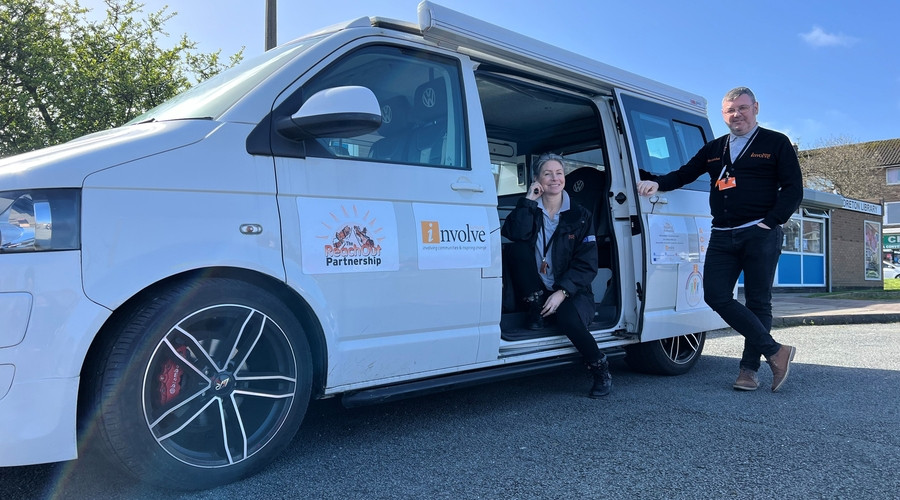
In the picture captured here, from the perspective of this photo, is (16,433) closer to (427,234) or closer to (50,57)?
(427,234)

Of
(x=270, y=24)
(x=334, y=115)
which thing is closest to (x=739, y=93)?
(x=334, y=115)

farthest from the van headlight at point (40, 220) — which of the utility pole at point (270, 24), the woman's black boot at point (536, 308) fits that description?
the utility pole at point (270, 24)

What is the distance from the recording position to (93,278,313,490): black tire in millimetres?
2176

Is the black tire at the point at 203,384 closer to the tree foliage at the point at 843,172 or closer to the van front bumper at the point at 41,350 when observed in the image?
the van front bumper at the point at 41,350

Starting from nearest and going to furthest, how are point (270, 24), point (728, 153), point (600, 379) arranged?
1. point (600, 379)
2. point (728, 153)
3. point (270, 24)

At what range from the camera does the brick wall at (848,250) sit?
21.1m

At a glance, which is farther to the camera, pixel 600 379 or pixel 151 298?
pixel 600 379

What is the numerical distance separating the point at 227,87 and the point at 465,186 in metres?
1.26

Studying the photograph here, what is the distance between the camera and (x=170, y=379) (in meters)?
2.36

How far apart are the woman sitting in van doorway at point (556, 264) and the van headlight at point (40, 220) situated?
2552mm

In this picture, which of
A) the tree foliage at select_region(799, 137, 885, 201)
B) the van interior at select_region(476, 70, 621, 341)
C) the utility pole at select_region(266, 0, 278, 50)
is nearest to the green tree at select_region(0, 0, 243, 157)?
the utility pole at select_region(266, 0, 278, 50)

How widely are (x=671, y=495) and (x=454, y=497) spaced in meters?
0.85

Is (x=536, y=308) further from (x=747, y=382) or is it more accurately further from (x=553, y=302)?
(x=747, y=382)

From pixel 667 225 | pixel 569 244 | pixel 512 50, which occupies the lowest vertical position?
pixel 569 244
